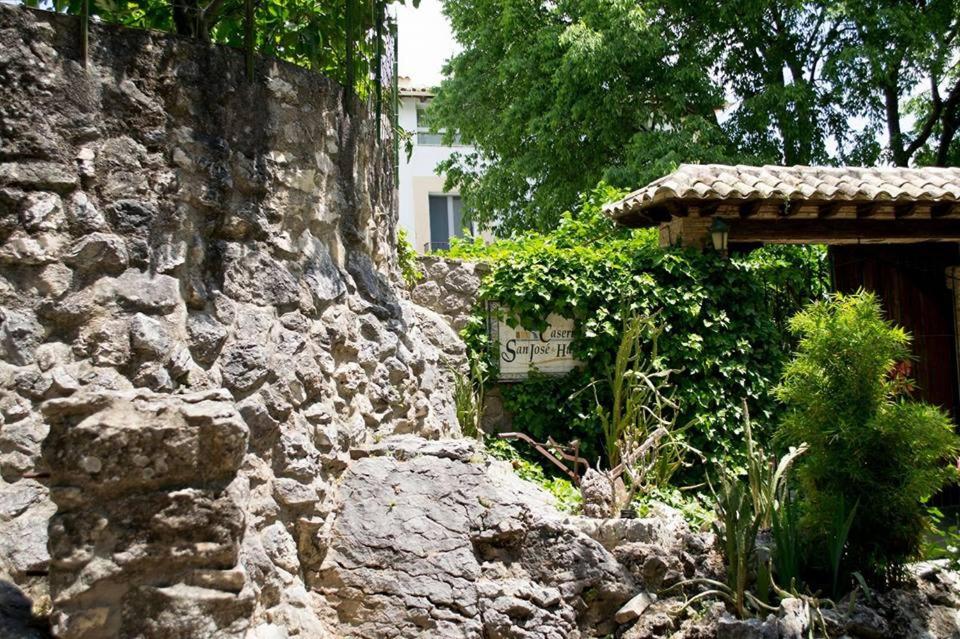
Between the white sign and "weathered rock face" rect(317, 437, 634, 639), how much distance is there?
3.16m

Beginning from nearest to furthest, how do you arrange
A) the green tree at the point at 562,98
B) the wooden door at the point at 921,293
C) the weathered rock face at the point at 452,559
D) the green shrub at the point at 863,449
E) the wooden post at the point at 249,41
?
the weathered rock face at the point at 452,559 → the wooden post at the point at 249,41 → the green shrub at the point at 863,449 → the wooden door at the point at 921,293 → the green tree at the point at 562,98

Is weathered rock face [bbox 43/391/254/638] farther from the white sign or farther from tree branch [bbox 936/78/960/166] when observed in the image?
tree branch [bbox 936/78/960/166]

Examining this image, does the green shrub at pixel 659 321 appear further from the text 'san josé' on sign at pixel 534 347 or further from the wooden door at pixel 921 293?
the wooden door at pixel 921 293

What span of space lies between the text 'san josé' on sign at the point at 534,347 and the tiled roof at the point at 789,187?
145 cm

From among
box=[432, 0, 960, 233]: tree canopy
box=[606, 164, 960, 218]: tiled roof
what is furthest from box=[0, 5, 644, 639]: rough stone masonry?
box=[432, 0, 960, 233]: tree canopy

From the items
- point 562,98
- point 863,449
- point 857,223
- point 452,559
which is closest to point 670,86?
point 562,98

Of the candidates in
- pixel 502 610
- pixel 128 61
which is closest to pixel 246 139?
pixel 128 61

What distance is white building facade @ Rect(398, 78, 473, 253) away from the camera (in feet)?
71.5

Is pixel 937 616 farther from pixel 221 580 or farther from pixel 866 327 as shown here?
pixel 221 580

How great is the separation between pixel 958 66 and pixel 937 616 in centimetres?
1579

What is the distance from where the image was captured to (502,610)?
483cm

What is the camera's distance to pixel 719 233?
8820 millimetres

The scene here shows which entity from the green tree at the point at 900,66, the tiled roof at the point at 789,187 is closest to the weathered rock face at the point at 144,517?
the tiled roof at the point at 789,187

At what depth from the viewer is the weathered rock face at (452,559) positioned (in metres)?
4.76
